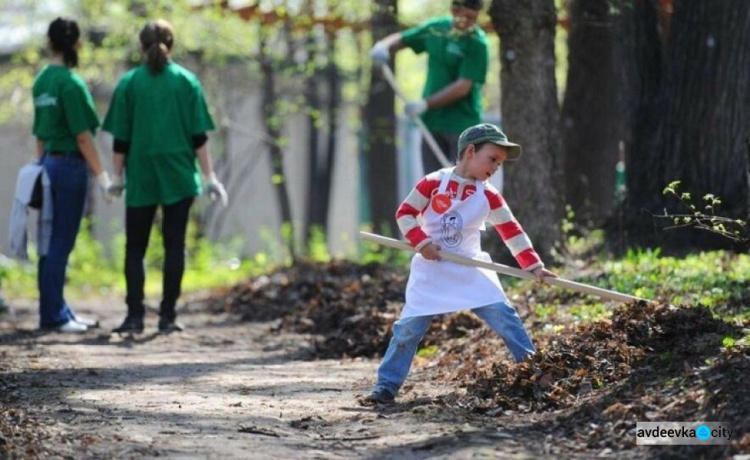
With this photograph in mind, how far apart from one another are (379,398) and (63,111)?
4.30 meters

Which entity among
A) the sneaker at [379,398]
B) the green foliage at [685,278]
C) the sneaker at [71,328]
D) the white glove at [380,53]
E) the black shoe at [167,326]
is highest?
the white glove at [380,53]

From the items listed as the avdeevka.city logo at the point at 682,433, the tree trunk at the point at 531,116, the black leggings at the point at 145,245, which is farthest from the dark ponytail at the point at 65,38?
the avdeevka.city logo at the point at 682,433

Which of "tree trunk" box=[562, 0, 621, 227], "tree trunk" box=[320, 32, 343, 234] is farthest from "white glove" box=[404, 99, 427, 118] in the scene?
"tree trunk" box=[320, 32, 343, 234]

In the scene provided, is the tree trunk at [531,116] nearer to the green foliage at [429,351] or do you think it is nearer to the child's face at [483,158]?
the green foliage at [429,351]

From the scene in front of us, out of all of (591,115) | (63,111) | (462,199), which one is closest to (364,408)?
(462,199)

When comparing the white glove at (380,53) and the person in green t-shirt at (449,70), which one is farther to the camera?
the white glove at (380,53)

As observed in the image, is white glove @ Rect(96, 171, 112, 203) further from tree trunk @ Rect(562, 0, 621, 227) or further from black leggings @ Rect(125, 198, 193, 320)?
tree trunk @ Rect(562, 0, 621, 227)

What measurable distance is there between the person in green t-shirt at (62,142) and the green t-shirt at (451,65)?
8.28ft

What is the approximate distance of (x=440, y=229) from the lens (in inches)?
277

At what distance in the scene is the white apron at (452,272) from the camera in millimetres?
6941

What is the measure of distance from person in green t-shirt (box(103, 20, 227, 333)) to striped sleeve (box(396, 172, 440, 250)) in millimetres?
3403

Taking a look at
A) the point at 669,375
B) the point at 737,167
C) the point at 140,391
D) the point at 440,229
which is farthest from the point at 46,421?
the point at 737,167

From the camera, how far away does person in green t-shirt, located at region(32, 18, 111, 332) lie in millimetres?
10164

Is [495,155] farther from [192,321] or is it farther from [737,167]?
[192,321]
